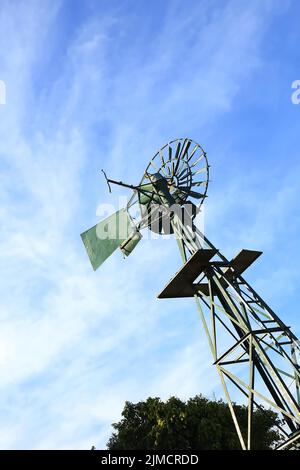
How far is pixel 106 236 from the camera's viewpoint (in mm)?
14742

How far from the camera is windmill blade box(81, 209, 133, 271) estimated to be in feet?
47.1

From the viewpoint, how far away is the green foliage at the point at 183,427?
24.2m

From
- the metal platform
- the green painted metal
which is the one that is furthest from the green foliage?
the metal platform

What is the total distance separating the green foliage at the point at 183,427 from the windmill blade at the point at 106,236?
14.7 meters

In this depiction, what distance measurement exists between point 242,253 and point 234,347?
3.00 meters

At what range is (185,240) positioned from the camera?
1251 cm

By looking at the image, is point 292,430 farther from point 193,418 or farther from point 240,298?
point 193,418
